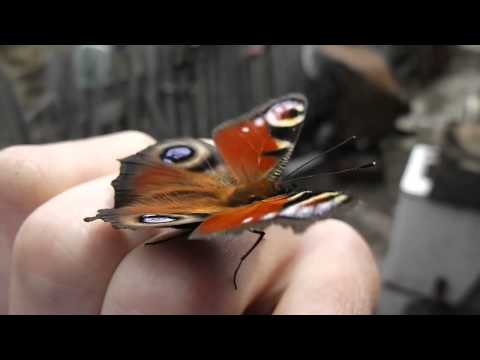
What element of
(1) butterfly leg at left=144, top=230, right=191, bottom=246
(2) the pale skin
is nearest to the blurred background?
(2) the pale skin

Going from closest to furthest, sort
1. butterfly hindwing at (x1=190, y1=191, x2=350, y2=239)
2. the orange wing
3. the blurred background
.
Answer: butterfly hindwing at (x1=190, y1=191, x2=350, y2=239), the orange wing, the blurred background

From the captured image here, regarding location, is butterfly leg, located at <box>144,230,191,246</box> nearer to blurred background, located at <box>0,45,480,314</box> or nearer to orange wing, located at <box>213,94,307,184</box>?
orange wing, located at <box>213,94,307,184</box>

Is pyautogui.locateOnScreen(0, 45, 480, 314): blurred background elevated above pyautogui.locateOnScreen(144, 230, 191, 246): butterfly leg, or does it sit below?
below

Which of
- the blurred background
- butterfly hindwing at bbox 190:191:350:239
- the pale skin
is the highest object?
butterfly hindwing at bbox 190:191:350:239

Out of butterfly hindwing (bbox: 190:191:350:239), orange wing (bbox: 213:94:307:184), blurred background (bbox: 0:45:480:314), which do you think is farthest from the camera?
blurred background (bbox: 0:45:480:314)

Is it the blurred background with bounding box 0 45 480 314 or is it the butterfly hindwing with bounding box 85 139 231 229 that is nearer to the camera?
the butterfly hindwing with bounding box 85 139 231 229

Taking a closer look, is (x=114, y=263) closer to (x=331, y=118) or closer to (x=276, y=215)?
(x=276, y=215)
